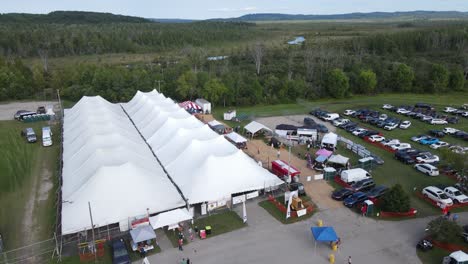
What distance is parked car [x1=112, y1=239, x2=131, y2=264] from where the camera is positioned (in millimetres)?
14718

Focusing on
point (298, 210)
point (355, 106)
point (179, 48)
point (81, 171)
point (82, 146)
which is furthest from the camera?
point (179, 48)

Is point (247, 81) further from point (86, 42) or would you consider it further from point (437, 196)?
point (86, 42)

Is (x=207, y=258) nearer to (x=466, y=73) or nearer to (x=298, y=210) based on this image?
(x=298, y=210)

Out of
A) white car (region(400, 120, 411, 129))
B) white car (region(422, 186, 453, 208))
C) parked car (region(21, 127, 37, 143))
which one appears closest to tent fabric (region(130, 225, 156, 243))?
white car (region(422, 186, 453, 208))

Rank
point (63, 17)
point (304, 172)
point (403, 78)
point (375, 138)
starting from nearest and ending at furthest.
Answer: point (304, 172) < point (375, 138) < point (403, 78) < point (63, 17)

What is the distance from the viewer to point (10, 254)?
618 inches

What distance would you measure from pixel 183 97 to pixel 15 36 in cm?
5449

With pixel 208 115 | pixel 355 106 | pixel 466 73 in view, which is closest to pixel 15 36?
pixel 208 115

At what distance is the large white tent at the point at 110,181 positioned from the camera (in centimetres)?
1689

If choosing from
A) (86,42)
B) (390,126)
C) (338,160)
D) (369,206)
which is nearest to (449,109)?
(390,126)

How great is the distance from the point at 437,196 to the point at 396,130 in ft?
48.1

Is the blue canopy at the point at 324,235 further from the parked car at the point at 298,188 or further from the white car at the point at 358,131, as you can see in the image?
the white car at the point at 358,131

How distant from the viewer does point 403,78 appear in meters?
49.2

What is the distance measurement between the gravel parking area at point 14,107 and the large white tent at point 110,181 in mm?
17946
